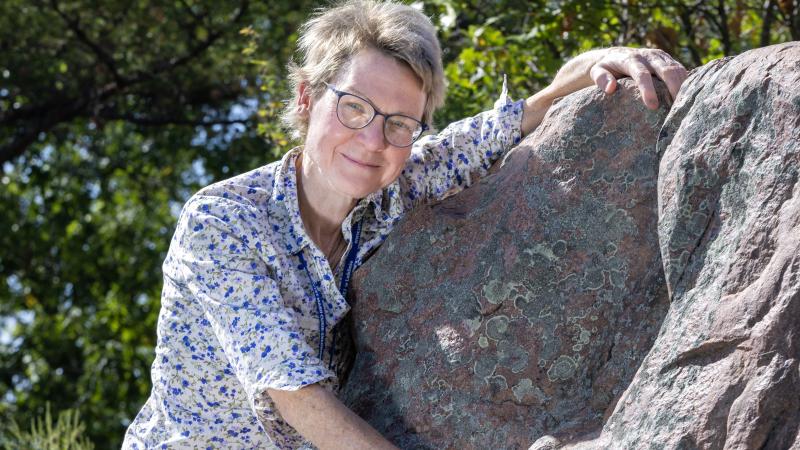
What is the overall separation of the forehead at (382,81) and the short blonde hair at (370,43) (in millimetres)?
19

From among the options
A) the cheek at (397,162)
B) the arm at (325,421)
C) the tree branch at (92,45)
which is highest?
the tree branch at (92,45)

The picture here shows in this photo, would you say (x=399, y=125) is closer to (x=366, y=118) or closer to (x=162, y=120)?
(x=366, y=118)

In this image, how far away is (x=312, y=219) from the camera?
311cm

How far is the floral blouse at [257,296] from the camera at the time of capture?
273 cm

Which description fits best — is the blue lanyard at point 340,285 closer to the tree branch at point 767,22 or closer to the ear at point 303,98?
the ear at point 303,98

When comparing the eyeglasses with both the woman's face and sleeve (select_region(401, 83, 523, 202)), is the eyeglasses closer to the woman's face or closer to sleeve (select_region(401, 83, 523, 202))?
the woman's face

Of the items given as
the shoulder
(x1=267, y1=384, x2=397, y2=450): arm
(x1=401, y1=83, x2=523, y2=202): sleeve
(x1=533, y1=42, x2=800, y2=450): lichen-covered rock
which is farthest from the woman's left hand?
(x1=267, y1=384, x2=397, y2=450): arm

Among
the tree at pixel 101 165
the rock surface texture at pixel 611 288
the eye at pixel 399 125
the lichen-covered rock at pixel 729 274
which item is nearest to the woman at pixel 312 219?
the eye at pixel 399 125

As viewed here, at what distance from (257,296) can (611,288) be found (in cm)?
85

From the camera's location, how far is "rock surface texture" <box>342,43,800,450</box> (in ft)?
7.62

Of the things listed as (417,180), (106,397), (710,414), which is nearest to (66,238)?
(106,397)

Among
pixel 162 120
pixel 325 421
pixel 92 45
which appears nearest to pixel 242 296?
pixel 325 421

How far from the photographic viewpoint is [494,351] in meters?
2.83

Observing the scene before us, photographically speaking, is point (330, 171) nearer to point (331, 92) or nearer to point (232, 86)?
point (331, 92)
